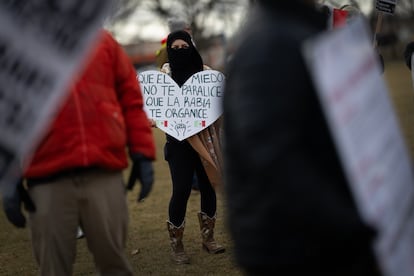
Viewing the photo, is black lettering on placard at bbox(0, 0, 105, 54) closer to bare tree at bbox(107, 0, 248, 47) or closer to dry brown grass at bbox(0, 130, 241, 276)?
dry brown grass at bbox(0, 130, 241, 276)

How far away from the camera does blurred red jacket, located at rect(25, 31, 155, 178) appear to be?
3.13 m

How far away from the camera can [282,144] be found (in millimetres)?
2016

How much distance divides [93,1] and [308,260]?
119cm

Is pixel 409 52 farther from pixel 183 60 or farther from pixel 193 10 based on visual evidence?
pixel 193 10

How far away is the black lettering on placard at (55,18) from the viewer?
95.2 inches

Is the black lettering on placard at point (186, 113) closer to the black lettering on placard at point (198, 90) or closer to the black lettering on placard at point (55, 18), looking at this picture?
the black lettering on placard at point (198, 90)

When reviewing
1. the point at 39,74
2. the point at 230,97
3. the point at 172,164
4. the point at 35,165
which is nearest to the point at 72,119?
the point at 35,165

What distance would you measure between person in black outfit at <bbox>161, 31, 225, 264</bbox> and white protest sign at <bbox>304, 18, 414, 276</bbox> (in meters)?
3.02

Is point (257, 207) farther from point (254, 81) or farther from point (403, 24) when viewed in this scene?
point (403, 24)

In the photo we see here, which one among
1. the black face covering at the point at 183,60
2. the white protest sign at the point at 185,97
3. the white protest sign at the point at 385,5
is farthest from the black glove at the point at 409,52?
the black face covering at the point at 183,60

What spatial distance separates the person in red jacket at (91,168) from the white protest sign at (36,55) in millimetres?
621

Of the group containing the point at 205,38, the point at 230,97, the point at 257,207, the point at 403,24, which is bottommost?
the point at 257,207

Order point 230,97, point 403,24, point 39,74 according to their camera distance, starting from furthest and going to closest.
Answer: point 403,24 < point 39,74 < point 230,97

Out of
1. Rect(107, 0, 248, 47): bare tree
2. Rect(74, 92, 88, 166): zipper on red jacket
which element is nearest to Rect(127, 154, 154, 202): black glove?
Rect(74, 92, 88, 166): zipper on red jacket
